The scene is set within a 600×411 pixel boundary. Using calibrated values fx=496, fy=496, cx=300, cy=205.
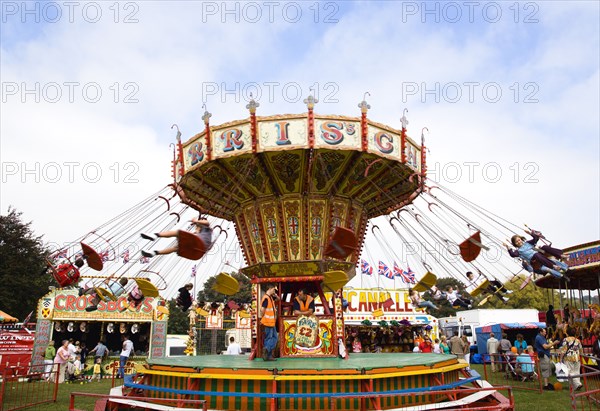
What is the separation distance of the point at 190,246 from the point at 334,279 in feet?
11.5

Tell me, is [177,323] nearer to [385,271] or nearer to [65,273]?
[385,271]

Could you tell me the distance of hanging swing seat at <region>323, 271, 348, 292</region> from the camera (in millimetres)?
10266

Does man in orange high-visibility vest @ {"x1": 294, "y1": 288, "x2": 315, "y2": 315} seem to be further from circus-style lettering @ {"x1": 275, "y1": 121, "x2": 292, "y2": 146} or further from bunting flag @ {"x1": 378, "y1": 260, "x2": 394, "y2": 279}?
bunting flag @ {"x1": 378, "y1": 260, "x2": 394, "y2": 279}

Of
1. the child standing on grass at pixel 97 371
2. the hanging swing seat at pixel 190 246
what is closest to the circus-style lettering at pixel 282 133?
the hanging swing seat at pixel 190 246

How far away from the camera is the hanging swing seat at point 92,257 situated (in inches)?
367

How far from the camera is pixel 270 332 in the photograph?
9.98 meters

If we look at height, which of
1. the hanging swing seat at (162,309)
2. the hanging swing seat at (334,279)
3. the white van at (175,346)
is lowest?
the white van at (175,346)

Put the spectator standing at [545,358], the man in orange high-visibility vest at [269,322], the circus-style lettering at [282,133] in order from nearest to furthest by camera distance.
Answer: the man in orange high-visibility vest at [269,322], the circus-style lettering at [282,133], the spectator standing at [545,358]

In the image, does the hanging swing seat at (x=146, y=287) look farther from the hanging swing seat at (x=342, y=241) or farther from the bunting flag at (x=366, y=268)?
the bunting flag at (x=366, y=268)

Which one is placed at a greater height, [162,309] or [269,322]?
[162,309]

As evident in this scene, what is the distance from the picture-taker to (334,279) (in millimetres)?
10344

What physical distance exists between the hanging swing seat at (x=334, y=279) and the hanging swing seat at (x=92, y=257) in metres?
4.51

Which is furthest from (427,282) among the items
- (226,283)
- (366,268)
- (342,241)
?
(366,268)

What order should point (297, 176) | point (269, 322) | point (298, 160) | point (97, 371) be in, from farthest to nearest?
1. point (97, 371)
2. point (297, 176)
3. point (298, 160)
4. point (269, 322)
